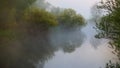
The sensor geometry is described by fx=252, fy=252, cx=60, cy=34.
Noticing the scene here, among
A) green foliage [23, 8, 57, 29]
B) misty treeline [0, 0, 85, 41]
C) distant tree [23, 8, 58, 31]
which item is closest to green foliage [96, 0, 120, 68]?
misty treeline [0, 0, 85, 41]

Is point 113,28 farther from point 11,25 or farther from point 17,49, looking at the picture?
point 11,25

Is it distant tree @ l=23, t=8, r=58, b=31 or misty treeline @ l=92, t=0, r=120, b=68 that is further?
distant tree @ l=23, t=8, r=58, b=31

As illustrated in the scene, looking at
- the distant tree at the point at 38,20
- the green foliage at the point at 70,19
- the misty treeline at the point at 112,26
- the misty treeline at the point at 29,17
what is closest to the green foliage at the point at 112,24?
the misty treeline at the point at 112,26

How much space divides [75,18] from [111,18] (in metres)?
15.8

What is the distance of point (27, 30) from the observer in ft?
44.7

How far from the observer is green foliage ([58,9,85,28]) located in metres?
17.9

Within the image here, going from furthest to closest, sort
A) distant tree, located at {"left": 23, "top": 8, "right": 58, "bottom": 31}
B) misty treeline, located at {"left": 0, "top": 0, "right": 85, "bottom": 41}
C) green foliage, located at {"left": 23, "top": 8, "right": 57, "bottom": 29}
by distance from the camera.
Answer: green foliage, located at {"left": 23, "top": 8, "right": 57, "bottom": 29}, distant tree, located at {"left": 23, "top": 8, "right": 58, "bottom": 31}, misty treeline, located at {"left": 0, "top": 0, "right": 85, "bottom": 41}

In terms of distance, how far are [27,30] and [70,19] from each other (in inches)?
211

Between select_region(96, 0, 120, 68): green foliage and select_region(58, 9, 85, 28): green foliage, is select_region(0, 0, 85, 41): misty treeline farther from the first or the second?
select_region(96, 0, 120, 68): green foliage

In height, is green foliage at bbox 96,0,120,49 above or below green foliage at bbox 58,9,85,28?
below

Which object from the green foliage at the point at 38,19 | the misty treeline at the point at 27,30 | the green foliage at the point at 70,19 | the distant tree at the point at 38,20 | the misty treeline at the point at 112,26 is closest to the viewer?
the misty treeline at the point at 112,26

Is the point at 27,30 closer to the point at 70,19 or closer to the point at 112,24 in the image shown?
the point at 70,19

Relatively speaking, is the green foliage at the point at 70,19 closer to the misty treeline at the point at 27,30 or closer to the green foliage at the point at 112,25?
the misty treeline at the point at 27,30

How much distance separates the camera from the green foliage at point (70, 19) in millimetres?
17892
